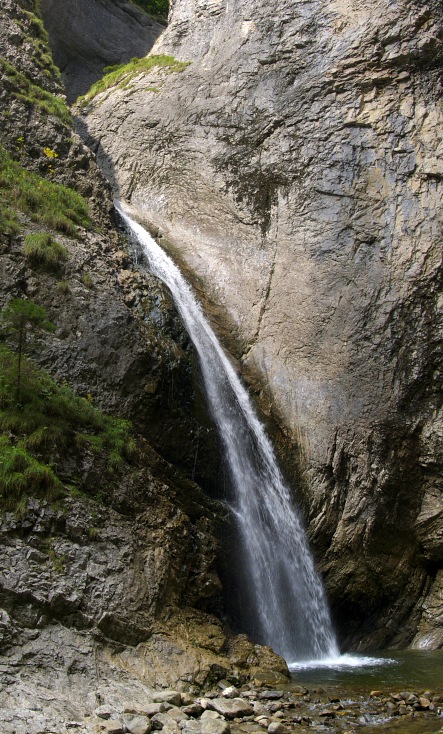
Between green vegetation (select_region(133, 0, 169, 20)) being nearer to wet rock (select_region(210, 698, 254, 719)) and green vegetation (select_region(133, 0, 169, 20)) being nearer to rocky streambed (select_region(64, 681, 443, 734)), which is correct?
rocky streambed (select_region(64, 681, 443, 734))

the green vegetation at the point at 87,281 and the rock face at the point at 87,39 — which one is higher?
the rock face at the point at 87,39

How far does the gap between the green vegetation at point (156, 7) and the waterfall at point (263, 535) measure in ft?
78.3

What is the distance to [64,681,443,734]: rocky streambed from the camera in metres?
6.39

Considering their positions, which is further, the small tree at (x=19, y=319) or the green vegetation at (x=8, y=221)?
the green vegetation at (x=8, y=221)

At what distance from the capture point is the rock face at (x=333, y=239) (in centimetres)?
1405

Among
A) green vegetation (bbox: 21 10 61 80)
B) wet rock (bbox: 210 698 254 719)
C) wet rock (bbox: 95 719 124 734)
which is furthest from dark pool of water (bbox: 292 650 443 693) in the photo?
green vegetation (bbox: 21 10 61 80)

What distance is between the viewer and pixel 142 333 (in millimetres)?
11836

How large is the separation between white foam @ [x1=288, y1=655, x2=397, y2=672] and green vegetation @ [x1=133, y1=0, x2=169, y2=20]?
31433 millimetres

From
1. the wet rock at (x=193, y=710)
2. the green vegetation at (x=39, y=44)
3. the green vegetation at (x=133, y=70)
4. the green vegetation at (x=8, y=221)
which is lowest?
the wet rock at (x=193, y=710)

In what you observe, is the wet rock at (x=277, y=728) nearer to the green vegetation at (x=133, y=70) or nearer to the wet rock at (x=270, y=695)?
the wet rock at (x=270, y=695)

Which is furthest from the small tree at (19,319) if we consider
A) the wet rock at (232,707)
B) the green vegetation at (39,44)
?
the green vegetation at (39,44)

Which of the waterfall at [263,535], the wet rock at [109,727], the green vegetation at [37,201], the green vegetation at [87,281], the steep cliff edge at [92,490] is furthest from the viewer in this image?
the green vegetation at [37,201]

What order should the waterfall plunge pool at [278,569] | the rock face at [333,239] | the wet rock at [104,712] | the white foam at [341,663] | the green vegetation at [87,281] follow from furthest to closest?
the rock face at [333,239]
the green vegetation at [87,281]
the white foam at [341,663]
the waterfall plunge pool at [278,569]
the wet rock at [104,712]

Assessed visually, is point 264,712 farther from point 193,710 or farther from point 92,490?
point 92,490
